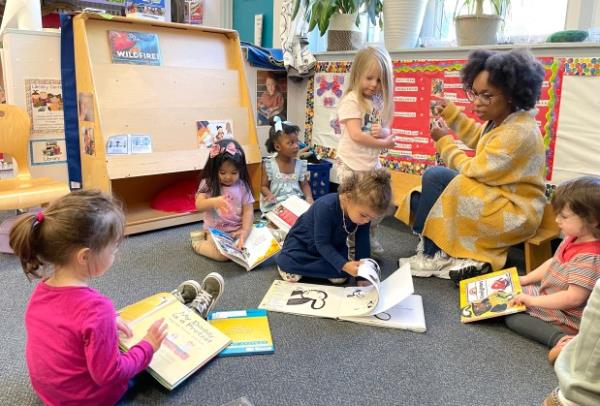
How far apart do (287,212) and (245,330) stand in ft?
3.34

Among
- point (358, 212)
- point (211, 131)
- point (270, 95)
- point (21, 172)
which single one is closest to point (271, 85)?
point (270, 95)

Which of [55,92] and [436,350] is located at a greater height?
[55,92]

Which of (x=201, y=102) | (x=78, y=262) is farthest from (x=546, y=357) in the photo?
(x=201, y=102)

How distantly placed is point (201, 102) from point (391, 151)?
1116 mm

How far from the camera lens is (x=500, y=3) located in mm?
2482

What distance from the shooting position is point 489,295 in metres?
1.78

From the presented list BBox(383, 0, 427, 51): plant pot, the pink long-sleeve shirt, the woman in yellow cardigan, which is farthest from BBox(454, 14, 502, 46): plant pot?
the pink long-sleeve shirt

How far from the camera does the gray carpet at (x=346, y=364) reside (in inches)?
51.3

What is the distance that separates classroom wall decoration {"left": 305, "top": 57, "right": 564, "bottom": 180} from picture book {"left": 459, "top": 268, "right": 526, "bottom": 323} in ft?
2.22

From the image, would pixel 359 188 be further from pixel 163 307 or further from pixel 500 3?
pixel 500 3

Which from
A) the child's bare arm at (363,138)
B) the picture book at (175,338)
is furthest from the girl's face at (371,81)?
the picture book at (175,338)

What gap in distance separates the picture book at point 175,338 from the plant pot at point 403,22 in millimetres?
1971

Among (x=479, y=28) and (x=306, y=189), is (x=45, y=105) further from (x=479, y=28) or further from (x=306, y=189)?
(x=479, y=28)

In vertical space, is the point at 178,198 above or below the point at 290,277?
above
